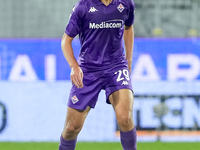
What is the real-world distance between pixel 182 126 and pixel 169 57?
913mm

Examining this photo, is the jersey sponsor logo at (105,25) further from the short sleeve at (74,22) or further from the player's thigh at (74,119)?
the player's thigh at (74,119)

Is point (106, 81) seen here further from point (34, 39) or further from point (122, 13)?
point (34, 39)

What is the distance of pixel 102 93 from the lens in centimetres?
622

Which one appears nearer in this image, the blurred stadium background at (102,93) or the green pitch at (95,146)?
the green pitch at (95,146)

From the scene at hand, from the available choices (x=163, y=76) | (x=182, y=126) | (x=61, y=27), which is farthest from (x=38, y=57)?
(x=182, y=126)

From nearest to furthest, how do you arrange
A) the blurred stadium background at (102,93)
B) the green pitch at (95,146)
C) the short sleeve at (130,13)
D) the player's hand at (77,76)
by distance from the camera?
the player's hand at (77,76), the short sleeve at (130,13), the green pitch at (95,146), the blurred stadium background at (102,93)

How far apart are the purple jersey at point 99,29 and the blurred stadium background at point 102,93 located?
2.39m

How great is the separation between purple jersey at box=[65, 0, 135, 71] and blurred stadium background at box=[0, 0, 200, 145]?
2392mm

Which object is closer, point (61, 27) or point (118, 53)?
point (118, 53)

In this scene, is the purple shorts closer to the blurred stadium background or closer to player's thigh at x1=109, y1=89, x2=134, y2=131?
player's thigh at x1=109, y1=89, x2=134, y2=131

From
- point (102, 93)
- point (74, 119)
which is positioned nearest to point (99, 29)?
point (74, 119)

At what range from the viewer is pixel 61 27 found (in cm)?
692

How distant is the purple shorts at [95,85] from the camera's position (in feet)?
12.4

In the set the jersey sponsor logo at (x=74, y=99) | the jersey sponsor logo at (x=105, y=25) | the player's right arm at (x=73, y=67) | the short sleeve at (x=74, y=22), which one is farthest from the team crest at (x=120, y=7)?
Result: the jersey sponsor logo at (x=74, y=99)
